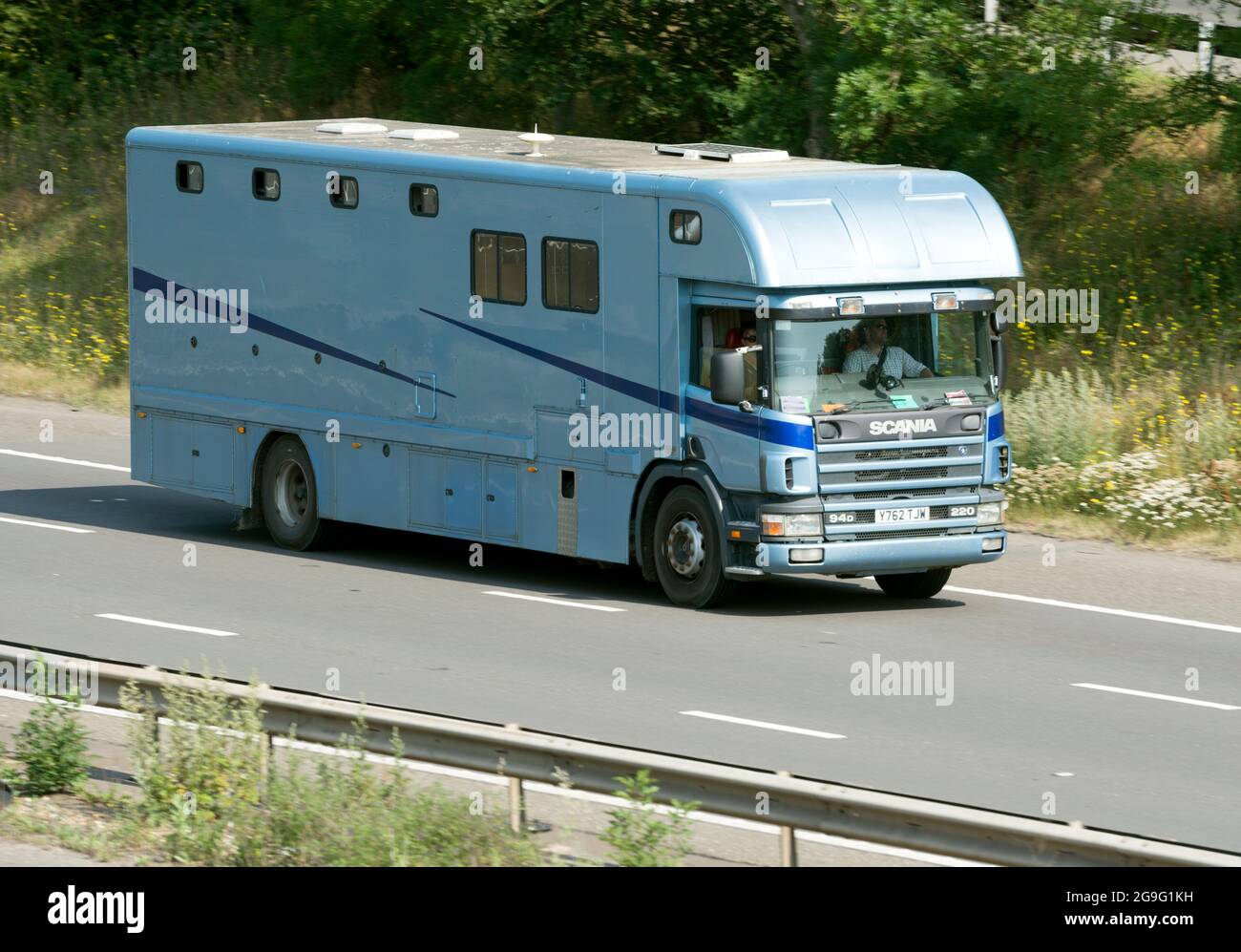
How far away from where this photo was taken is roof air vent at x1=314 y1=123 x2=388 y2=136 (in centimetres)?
1942

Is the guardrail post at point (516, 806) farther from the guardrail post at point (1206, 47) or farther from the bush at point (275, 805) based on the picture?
the guardrail post at point (1206, 47)

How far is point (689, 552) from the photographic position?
16.3 meters

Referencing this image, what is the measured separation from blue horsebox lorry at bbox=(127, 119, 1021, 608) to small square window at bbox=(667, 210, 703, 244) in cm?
1

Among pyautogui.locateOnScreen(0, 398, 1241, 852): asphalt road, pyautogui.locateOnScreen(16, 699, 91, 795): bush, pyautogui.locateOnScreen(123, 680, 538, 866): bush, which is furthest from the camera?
pyautogui.locateOnScreen(0, 398, 1241, 852): asphalt road

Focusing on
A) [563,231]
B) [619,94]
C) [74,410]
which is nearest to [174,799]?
[563,231]

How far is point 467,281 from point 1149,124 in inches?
433

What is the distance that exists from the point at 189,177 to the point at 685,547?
247 inches

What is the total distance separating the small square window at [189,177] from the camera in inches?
778

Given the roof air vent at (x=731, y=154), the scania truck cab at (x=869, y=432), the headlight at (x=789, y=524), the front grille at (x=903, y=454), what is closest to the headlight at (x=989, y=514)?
the scania truck cab at (x=869, y=432)

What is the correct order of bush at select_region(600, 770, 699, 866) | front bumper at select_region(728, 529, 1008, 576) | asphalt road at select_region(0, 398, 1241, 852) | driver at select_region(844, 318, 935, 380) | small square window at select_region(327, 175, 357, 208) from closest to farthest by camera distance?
bush at select_region(600, 770, 699, 866) < asphalt road at select_region(0, 398, 1241, 852) < front bumper at select_region(728, 529, 1008, 576) < driver at select_region(844, 318, 935, 380) < small square window at select_region(327, 175, 357, 208)

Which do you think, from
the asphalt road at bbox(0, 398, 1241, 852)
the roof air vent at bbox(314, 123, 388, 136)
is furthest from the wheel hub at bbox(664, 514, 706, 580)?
the roof air vent at bbox(314, 123, 388, 136)

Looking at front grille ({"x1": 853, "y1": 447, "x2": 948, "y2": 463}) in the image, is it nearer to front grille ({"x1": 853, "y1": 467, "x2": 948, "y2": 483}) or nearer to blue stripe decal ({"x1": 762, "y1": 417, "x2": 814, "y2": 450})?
front grille ({"x1": 853, "y1": 467, "x2": 948, "y2": 483})

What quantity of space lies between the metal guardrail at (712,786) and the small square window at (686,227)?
6402 mm

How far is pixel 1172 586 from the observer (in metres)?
17.4
